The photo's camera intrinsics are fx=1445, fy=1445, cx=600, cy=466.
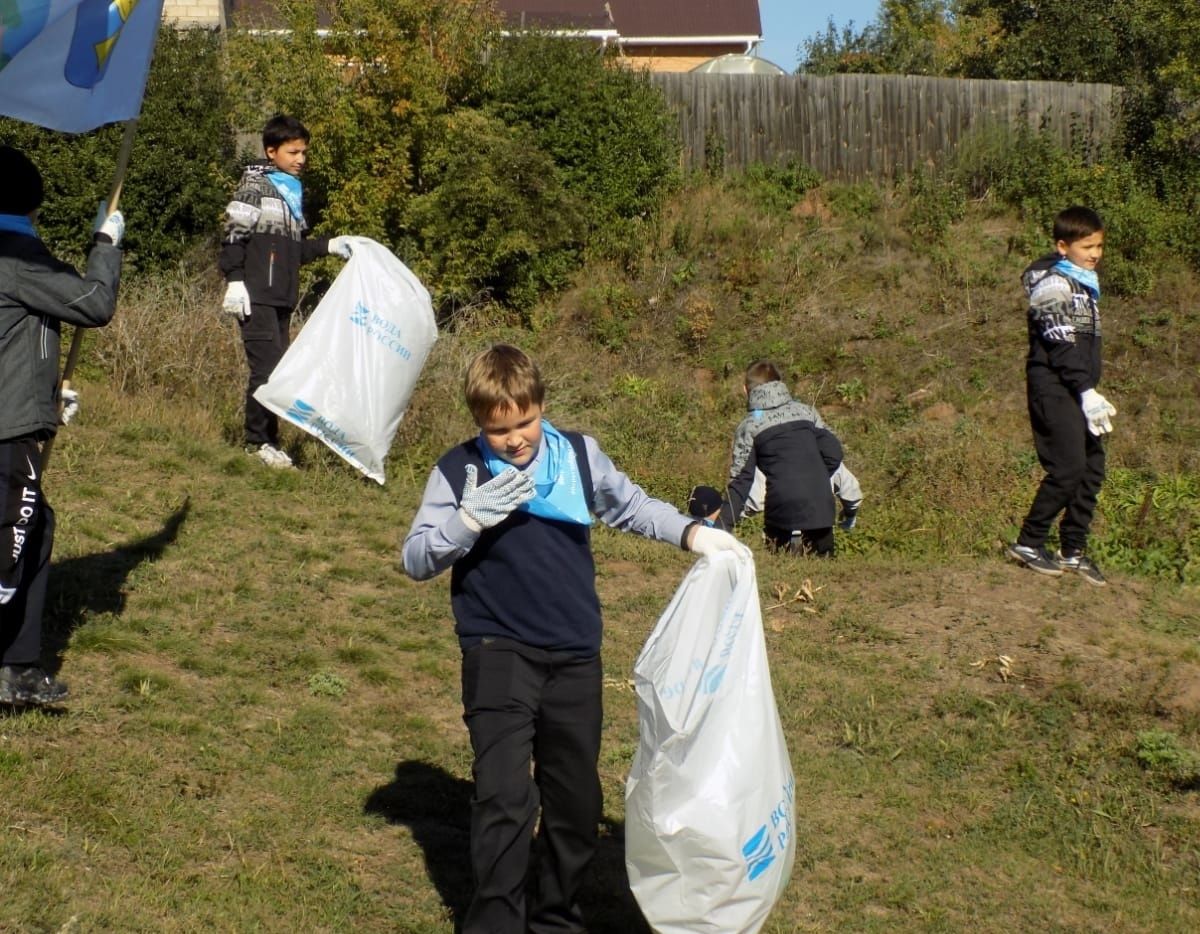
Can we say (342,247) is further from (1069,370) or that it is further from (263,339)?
(1069,370)

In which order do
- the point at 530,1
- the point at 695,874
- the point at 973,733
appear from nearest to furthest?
the point at 695,874 < the point at 973,733 < the point at 530,1

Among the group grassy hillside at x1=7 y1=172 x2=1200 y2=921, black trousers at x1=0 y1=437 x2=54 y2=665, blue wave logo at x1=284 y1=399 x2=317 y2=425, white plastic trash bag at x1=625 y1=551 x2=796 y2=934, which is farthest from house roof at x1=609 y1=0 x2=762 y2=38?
white plastic trash bag at x1=625 y1=551 x2=796 y2=934

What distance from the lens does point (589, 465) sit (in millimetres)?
4062

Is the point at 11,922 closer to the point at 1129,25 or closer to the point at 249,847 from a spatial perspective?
the point at 249,847

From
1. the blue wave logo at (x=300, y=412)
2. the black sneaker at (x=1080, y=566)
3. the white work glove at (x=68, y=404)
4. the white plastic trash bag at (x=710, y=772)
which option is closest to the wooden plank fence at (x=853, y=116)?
the blue wave logo at (x=300, y=412)

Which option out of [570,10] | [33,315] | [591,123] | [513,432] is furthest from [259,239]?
[570,10]

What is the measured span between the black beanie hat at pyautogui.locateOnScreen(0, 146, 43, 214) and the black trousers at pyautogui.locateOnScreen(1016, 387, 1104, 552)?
489 centimetres

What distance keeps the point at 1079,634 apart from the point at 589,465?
3.62 m

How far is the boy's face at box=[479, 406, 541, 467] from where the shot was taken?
3.80 meters

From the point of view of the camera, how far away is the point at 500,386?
12.4 feet

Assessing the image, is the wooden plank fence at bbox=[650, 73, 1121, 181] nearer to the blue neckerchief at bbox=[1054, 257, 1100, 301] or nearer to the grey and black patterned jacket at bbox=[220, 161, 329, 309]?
the grey and black patterned jacket at bbox=[220, 161, 329, 309]

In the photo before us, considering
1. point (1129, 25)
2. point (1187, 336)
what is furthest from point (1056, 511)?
point (1129, 25)

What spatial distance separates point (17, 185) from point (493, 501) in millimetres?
2381

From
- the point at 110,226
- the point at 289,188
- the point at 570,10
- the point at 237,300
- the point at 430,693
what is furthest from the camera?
the point at 570,10
